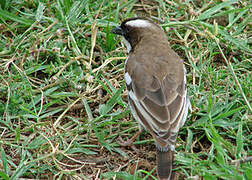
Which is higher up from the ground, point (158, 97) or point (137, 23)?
point (137, 23)

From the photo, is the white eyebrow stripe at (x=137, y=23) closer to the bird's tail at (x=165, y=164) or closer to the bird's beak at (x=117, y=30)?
the bird's beak at (x=117, y=30)

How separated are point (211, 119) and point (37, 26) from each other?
10.9 ft

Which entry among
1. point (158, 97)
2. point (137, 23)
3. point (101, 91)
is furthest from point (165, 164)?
point (137, 23)

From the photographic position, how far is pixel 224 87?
7.01 m

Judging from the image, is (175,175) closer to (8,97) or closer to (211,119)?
(211,119)

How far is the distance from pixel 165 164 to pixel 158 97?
89 centimetres

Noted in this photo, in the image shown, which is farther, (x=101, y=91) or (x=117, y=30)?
(x=117, y=30)

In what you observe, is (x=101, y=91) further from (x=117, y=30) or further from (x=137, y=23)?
(x=137, y=23)

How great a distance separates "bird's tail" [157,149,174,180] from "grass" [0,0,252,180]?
192mm

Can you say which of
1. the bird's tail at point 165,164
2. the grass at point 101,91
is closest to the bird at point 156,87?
the bird's tail at point 165,164

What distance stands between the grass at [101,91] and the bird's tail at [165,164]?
19cm

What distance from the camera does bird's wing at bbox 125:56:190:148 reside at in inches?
218

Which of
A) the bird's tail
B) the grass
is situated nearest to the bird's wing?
the bird's tail

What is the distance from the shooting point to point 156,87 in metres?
6.02
